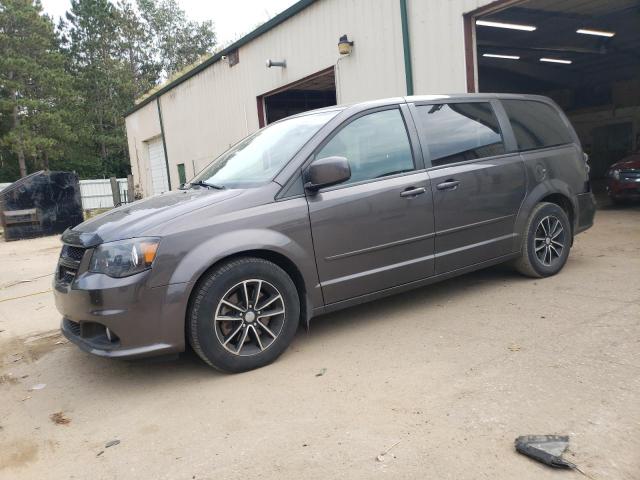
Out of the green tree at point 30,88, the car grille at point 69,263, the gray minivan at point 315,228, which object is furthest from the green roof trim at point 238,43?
the green tree at point 30,88

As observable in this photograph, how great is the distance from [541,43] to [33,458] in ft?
51.4

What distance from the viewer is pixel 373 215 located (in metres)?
4.00

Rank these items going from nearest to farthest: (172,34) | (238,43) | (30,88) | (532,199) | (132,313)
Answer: (132,313) → (532,199) → (238,43) → (30,88) → (172,34)

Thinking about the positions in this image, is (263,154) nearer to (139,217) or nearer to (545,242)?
(139,217)

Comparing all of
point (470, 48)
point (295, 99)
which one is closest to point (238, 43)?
point (295, 99)

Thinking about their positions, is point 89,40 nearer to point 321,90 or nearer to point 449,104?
point 321,90

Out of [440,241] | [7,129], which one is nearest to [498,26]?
[440,241]

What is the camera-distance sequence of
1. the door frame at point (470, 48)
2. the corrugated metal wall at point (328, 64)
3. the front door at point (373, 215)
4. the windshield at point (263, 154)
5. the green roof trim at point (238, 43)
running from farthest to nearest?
1. the green roof trim at point (238, 43)
2. the corrugated metal wall at point (328, 64)
3. the door frame at point (470, 48)
4. the windshield at point (263, 154)
5. the front door at point (373, 215)

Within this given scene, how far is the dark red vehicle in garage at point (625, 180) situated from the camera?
10188 millimetres

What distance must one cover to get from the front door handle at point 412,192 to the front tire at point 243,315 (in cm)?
119

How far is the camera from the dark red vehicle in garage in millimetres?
10188

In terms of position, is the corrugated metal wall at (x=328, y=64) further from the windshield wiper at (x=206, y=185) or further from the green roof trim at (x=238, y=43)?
the windshield wiper at (x=206, y=185)

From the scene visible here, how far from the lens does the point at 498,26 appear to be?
12.1 m

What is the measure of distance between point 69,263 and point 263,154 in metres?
1.66
